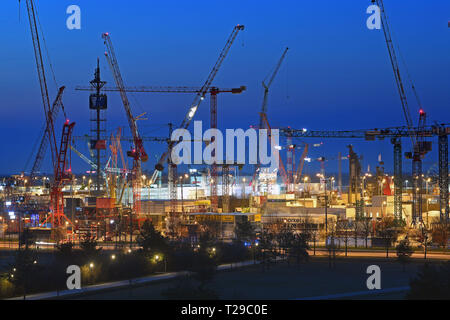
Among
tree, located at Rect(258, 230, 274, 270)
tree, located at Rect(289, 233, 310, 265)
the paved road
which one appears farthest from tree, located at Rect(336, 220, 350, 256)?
tree, located at Rect(289, 233, 310, 265)

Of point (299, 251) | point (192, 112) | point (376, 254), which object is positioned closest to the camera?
point (299, 251)

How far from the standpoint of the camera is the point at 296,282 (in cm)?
2395

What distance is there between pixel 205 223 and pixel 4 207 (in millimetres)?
24516

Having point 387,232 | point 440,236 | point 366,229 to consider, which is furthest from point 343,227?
point 440,236

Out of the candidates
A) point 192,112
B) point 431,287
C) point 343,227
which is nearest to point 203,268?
point 431,287

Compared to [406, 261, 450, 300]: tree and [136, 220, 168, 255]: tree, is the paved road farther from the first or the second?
[406, 261, 450, 300]: tree

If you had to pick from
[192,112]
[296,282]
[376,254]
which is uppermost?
[192,112]

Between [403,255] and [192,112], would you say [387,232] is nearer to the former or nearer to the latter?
[403,255]

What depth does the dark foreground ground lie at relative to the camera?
21.3 m

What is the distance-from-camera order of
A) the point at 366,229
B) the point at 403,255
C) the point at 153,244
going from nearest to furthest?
the point at 403,255 → the point at 153,244 → the point at 366,229

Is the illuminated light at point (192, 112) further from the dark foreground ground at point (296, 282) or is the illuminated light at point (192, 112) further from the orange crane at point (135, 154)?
the dark foreground ground at point (296, 282)

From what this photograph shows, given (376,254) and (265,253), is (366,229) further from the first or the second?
(265,253)

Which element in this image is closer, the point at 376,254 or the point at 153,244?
the point at 153,244

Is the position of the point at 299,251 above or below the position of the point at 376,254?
above
